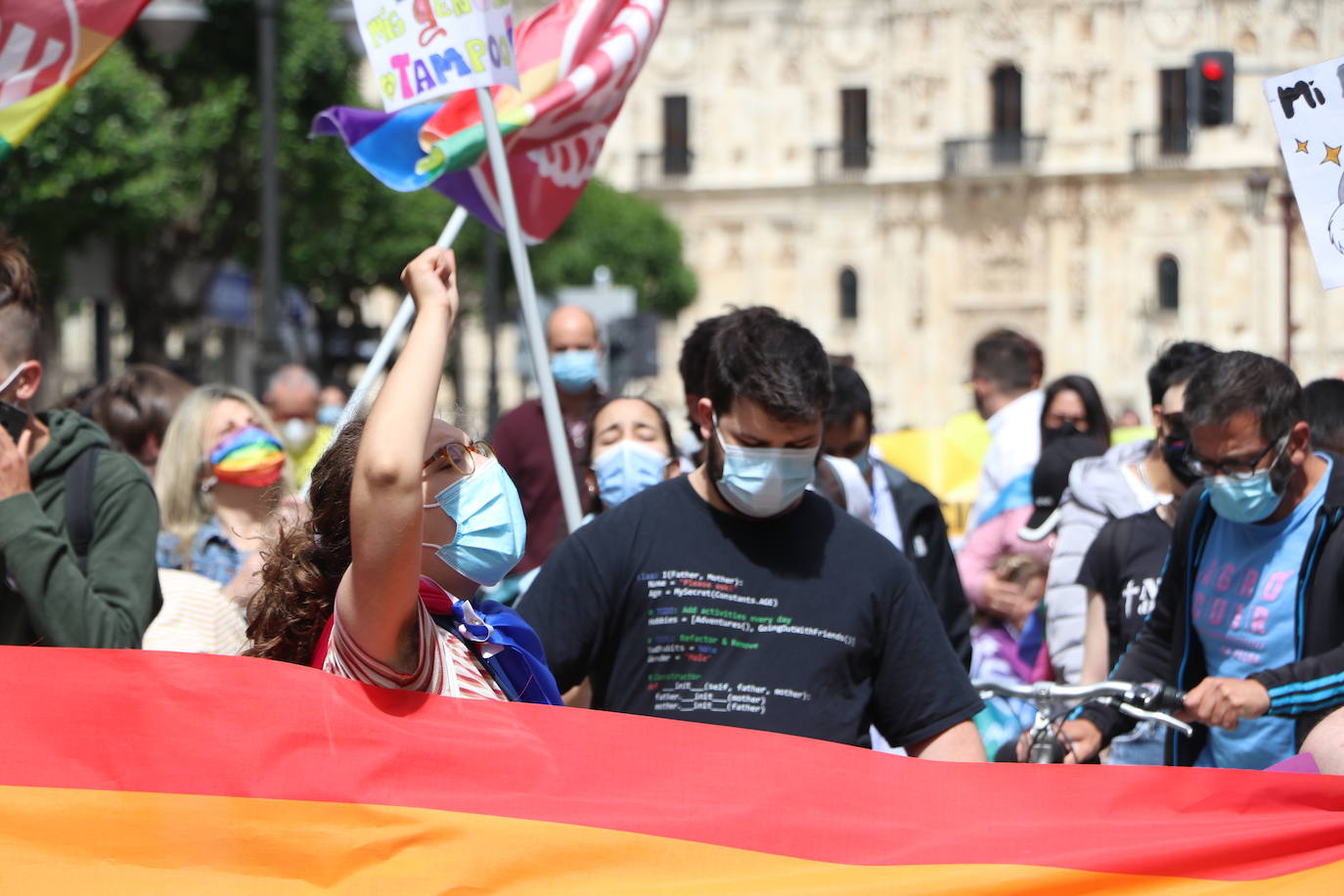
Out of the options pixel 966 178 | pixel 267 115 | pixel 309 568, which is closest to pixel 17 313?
pixel 309 568

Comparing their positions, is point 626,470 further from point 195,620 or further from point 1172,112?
point 1172,112

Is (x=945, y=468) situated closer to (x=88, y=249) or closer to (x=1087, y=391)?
(x=1087, y=391)

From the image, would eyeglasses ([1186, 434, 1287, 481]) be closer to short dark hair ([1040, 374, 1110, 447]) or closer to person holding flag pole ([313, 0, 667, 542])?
person holding flag pole ([313, 0, 667, 542])

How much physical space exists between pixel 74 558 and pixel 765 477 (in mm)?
1389

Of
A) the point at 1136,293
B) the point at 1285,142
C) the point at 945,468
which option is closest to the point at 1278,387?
the point at 1285,142

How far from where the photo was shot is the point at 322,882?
278 centimetres

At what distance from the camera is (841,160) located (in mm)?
49062

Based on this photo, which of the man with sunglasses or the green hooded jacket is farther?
the man with sunglasses

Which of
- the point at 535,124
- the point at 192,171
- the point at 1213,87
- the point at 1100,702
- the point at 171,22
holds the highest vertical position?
the point at 171,22

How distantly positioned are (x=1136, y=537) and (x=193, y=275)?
25.7 metres

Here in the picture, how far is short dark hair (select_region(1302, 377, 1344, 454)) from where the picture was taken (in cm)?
500

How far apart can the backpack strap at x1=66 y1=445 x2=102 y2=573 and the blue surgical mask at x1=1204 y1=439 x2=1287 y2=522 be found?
2.40 metres

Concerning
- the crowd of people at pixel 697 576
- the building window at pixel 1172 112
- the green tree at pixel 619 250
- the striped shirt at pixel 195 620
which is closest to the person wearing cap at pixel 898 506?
the crowd of people at pixel 697 576

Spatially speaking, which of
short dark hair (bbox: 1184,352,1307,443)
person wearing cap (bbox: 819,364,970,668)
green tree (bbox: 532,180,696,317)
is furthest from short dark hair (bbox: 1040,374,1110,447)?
green tree (bbox: 532,180,696,317)
